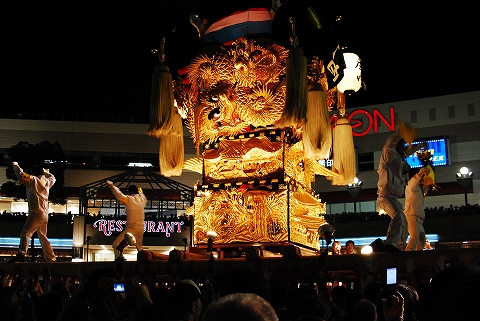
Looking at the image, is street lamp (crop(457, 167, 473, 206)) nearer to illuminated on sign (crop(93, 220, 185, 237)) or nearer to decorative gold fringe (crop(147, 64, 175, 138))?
illuminated on sign (crop(93, 220, 185, 237))

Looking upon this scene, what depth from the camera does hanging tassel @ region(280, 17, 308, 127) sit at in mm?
8680

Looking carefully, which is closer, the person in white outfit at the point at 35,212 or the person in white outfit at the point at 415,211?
the person in white outfit at the point at 415,211

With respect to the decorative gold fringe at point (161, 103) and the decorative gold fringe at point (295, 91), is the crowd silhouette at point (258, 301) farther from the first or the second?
the decorative gold fringe at point (161, 103)

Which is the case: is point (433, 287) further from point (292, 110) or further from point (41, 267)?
point (41, 267)

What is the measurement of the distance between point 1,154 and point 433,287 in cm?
4065

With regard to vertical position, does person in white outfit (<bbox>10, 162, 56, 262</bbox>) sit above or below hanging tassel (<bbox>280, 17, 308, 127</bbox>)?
below

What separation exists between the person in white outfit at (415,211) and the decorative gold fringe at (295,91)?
1.92m

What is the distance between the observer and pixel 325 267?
7.41 m

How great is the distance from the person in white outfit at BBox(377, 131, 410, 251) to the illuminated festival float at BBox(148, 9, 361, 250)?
1.04m

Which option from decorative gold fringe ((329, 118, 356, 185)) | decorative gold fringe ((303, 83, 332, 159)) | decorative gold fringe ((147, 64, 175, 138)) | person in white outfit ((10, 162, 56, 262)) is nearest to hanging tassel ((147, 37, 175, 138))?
decorative gold fringe ((147, 64, 175, 138))

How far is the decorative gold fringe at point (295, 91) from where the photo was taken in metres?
8.68

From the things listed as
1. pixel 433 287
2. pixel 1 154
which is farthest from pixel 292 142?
pixel 1 154

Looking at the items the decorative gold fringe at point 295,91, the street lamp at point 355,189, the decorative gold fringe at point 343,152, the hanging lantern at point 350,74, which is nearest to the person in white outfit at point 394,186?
the decorative gold fringe at point 295,91

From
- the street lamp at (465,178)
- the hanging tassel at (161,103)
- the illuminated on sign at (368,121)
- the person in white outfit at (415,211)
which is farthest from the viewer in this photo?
the illuminated on sign at (368,121)
